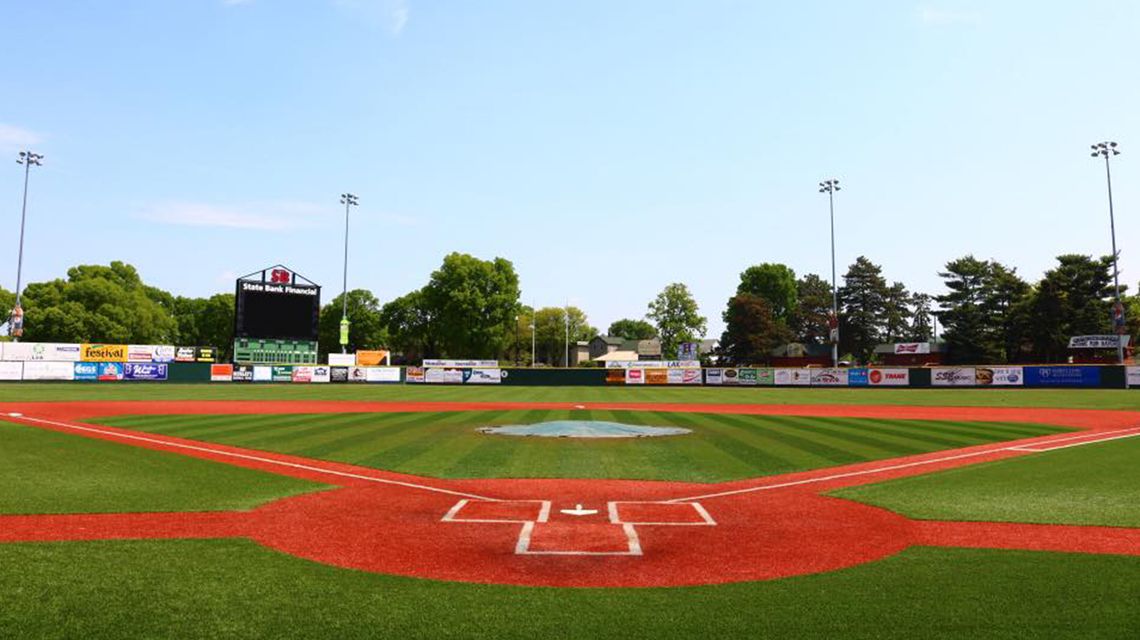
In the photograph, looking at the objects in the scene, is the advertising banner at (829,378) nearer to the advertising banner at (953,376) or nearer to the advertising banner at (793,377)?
the advertising banner at (793,377)

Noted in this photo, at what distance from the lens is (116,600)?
5.95 metres

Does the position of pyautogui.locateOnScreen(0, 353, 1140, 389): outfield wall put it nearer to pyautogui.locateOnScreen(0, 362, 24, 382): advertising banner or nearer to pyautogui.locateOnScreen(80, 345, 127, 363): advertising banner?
pyautogui.locateOnScreen(0, 362, 24, 382): advertising banner

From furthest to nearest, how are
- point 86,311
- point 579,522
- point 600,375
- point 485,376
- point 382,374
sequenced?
point 86,311, point 382,374, point 485,376, point 600,375, point 579,522

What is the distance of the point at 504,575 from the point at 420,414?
70.8 ft

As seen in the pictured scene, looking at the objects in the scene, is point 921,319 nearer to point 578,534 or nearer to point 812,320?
point 812,320

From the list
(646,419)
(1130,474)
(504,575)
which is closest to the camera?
(504,575)

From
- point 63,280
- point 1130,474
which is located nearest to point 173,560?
point 1130,474

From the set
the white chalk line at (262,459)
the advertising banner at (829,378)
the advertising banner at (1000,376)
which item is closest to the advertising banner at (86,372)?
the white chalk line at (262,459)

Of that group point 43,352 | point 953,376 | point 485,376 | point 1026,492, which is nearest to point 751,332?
point 953,376

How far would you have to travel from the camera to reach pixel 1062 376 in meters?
49.7

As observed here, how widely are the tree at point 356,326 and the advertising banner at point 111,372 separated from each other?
57.7 m

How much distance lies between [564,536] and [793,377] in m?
51.3

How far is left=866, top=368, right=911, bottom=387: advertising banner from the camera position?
5381 cm

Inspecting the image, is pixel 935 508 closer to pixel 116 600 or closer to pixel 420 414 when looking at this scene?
pixel 116 600
